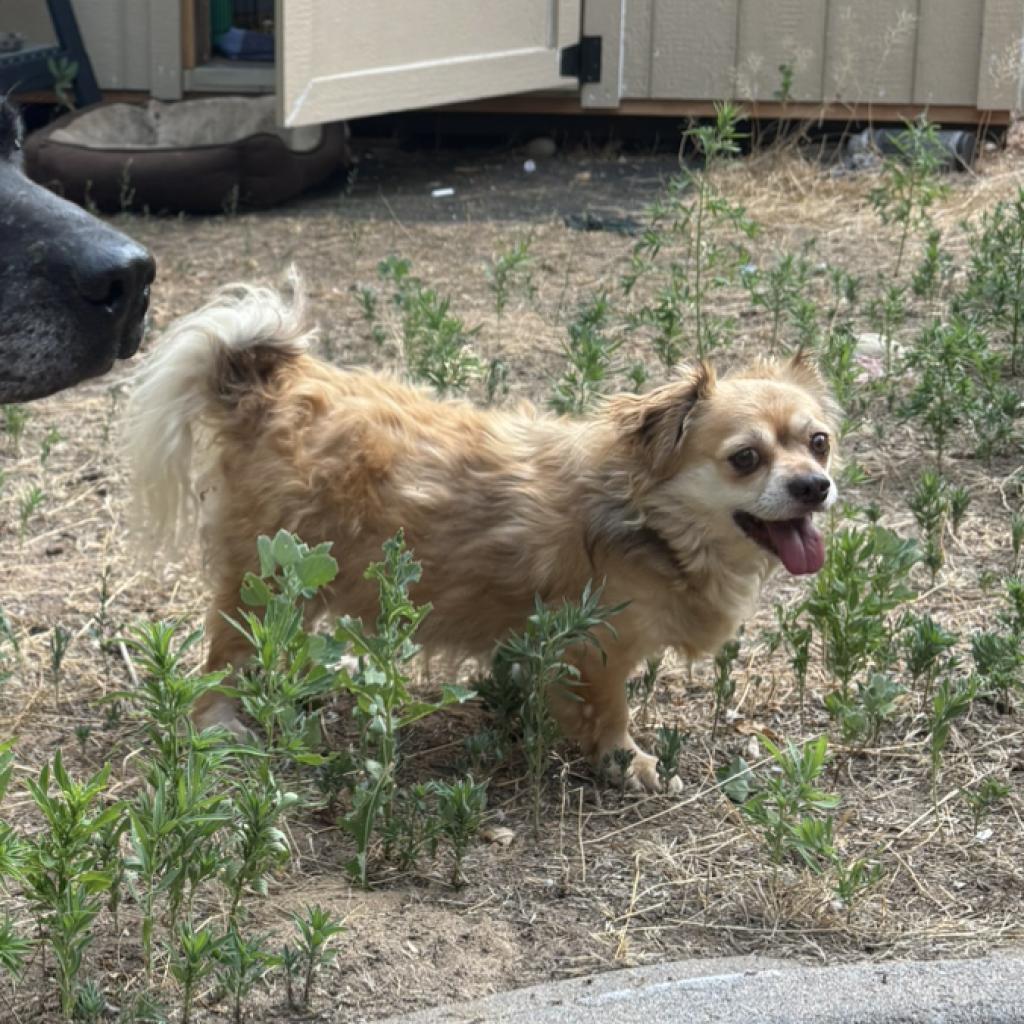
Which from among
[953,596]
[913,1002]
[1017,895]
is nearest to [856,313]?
[953,596]

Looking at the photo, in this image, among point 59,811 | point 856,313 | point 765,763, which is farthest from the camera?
point 856,313

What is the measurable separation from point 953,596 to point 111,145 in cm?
536

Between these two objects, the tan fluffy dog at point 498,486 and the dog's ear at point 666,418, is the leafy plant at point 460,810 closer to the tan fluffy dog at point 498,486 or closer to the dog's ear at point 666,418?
the tan fluffy dog at point 498,486

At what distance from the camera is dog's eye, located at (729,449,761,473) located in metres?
3.32

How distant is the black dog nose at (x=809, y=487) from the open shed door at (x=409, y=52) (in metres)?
4.57

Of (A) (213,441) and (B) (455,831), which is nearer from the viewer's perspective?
(B) (455,831)

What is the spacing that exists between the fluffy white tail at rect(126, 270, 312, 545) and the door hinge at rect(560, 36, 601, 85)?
5.51 metres

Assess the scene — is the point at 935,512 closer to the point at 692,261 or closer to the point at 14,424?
the point at 14,424

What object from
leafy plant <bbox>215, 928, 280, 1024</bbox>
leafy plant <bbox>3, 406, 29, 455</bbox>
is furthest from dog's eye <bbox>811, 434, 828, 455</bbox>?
leafy plant <bbox>3, 406, 29, 455</bbox>

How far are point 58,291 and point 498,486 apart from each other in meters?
0.97

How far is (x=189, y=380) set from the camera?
145 inches

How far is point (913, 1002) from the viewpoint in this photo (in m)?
2.59

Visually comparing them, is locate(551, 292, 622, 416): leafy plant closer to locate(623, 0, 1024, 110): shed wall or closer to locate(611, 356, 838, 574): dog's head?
locate(611, 356, 838, 574): dog's head

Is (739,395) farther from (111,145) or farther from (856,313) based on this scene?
(111,145)
